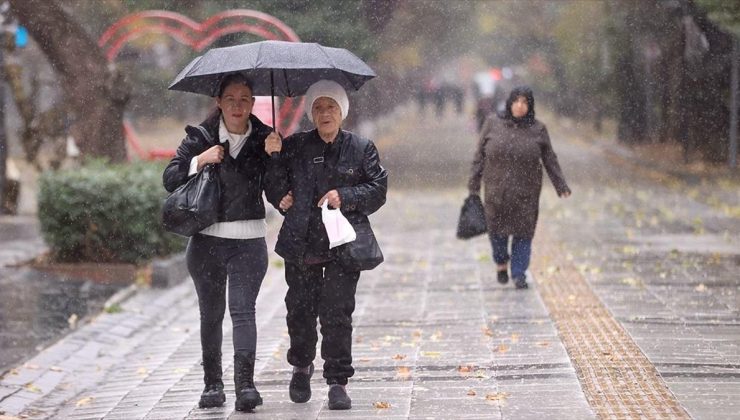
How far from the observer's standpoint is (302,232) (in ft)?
21.6

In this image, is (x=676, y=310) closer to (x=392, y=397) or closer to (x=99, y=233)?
(x=392, y=397)

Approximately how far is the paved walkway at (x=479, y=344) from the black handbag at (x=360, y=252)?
768 millimetres

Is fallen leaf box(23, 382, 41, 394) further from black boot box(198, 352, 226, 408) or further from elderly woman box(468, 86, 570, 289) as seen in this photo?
elderly woman box(468, 86, 570, 289)

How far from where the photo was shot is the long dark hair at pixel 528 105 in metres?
11.1

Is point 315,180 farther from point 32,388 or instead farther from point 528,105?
point 528,105

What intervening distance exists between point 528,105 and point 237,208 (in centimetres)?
495

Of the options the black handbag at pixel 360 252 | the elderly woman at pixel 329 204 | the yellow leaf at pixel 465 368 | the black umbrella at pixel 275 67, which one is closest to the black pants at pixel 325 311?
the elderly woman at pixel 329 204

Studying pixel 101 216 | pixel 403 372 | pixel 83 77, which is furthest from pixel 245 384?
pixel 83 77

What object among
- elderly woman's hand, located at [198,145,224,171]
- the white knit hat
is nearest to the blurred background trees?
the white knit hat

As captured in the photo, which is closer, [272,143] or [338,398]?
[272,143]

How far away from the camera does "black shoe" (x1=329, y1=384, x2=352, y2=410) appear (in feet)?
22.0

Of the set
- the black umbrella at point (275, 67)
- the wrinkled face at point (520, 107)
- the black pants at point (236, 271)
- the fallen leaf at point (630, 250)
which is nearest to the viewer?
the black umbrella at point (275, 67)

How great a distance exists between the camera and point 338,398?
22.1 feet

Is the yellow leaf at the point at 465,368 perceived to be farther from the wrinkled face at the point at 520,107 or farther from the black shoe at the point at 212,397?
the wrinkled face at the point at 520,107
